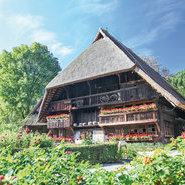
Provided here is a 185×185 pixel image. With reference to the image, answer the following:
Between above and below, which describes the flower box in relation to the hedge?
above

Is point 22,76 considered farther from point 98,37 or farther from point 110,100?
point 110,100

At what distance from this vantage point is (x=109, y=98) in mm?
16828

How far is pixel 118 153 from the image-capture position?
1106cm

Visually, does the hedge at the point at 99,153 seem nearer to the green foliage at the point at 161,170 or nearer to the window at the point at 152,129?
the window at the point at 152,129

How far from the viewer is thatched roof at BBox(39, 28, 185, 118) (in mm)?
Answer: 14086

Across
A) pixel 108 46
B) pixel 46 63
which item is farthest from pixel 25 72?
pixel 108 46

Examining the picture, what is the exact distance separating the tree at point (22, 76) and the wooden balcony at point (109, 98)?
890 cm

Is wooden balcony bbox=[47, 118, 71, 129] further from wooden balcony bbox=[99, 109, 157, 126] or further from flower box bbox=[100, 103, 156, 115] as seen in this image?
flower box bbox=[100, 103, 156, 115]

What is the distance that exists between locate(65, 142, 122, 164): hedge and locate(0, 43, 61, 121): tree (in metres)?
18.4

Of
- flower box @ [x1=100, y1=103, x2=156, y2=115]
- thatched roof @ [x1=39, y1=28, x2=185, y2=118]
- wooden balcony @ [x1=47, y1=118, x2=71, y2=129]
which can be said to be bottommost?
wooden balcony @ [x1=47, y1=118, x2=71, y2=129]

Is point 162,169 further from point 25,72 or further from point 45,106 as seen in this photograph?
point 25,72

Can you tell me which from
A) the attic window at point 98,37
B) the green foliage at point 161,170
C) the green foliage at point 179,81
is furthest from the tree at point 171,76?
the green foliage at point 161,170

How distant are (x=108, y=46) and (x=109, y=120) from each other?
7.17m

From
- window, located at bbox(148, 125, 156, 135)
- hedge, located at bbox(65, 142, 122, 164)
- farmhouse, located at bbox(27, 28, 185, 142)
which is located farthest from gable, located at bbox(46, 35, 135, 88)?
hedge, located at bbox(65, 142, 122, 164)
